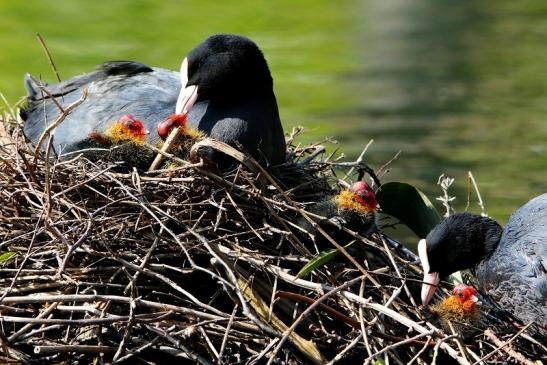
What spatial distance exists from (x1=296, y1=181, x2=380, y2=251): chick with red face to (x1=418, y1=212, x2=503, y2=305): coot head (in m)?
0.30

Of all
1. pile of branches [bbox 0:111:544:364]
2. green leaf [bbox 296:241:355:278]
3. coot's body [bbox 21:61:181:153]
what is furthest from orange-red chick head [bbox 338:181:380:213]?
coot's body [bbox 21:61:181:153]

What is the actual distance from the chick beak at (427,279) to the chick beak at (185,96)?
3.67ft

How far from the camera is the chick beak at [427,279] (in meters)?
4.48

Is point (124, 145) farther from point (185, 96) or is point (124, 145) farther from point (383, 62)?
point (383, 62)

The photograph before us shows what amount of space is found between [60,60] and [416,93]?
3.35 m

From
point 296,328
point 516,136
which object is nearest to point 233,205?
point 296,328

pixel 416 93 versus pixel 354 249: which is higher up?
pixel 354 249

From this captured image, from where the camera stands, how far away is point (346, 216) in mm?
4613

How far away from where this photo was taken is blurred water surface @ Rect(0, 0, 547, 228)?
31.1 feet

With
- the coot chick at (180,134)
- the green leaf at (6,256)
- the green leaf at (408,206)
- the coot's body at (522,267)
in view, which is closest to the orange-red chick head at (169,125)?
the coot chick at (180,134)

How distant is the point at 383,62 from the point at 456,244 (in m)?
8.24

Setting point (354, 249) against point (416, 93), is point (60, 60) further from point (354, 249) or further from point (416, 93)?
point (354, 249)

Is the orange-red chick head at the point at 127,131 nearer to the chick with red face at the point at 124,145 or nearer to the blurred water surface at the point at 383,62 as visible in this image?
the chick with red face at the point at 124,145

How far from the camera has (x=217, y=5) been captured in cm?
1362
